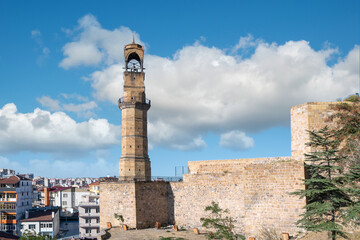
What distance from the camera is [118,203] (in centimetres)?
2777

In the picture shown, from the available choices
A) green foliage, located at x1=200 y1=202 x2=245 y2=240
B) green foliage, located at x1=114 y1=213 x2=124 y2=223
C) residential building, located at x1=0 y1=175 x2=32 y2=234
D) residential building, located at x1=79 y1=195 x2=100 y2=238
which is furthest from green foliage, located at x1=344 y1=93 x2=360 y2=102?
residential building, located at x1=0 y1=175 x2=32 y2=234

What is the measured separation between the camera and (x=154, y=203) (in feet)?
92.4

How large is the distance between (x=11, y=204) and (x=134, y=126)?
135 ft

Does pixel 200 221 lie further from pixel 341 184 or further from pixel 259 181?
pixel 341 184

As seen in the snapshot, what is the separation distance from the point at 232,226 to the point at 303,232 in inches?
251

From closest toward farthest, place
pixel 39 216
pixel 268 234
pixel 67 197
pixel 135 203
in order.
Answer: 1. pixel 268 234
2. pixel 135 203
3. pixel 39 216
4. pixel 67 197

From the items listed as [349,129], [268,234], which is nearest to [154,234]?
[268,234]

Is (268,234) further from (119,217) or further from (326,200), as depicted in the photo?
(119,217)

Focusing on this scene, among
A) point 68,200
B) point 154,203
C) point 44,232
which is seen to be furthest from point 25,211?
point 154,203

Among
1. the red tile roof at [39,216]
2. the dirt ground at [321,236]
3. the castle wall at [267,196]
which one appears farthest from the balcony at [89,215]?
the dirt ground at [321,236]

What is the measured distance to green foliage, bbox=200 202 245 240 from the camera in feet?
73.9

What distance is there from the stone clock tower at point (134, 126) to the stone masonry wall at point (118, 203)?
Answer: 613cm

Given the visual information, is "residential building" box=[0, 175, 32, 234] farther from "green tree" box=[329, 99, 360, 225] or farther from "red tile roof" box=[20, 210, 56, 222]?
"green tree" box=[329, 99, 360, 225]

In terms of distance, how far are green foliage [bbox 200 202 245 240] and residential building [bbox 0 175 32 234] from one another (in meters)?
51.1
